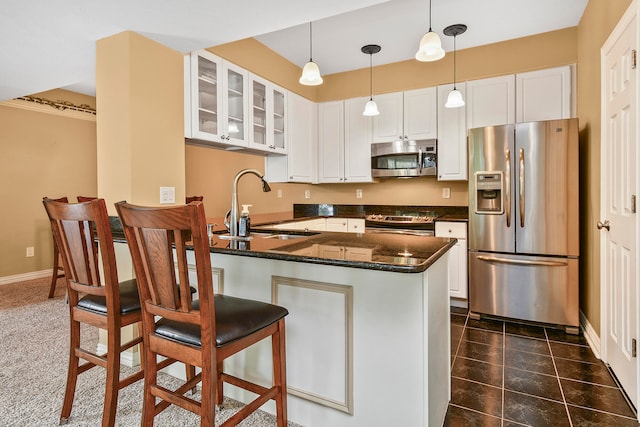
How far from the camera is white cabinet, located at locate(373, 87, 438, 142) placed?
397cm

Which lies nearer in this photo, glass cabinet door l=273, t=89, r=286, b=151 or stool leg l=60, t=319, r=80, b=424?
stool leg l=60, t=319, r=80, b=424

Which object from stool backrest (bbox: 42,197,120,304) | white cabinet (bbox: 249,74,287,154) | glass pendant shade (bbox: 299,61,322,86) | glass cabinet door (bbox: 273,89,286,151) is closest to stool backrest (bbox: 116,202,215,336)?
stool backrest (bbox: 42,197,120,304)

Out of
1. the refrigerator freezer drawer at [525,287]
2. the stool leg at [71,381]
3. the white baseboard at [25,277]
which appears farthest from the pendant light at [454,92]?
the white baseboard at [25,277]

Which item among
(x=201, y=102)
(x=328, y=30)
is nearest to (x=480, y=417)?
(x=201, y=102)

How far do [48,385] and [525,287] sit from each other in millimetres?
3551

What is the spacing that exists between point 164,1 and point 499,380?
2.99 m

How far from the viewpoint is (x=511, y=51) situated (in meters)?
3.73

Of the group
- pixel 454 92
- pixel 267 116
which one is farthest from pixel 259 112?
pixel 454 92

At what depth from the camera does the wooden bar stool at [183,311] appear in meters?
1.16

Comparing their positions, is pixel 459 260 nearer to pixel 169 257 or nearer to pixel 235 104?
pixel 235 104

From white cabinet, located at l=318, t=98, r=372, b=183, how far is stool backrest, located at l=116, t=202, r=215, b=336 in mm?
3373

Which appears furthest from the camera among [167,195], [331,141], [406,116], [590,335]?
[331,141]

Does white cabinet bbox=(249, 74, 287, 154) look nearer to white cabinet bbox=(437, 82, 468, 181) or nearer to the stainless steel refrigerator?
white cabinet bbox=(437, 82, 468, 181)

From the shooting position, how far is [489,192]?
10.6ft
